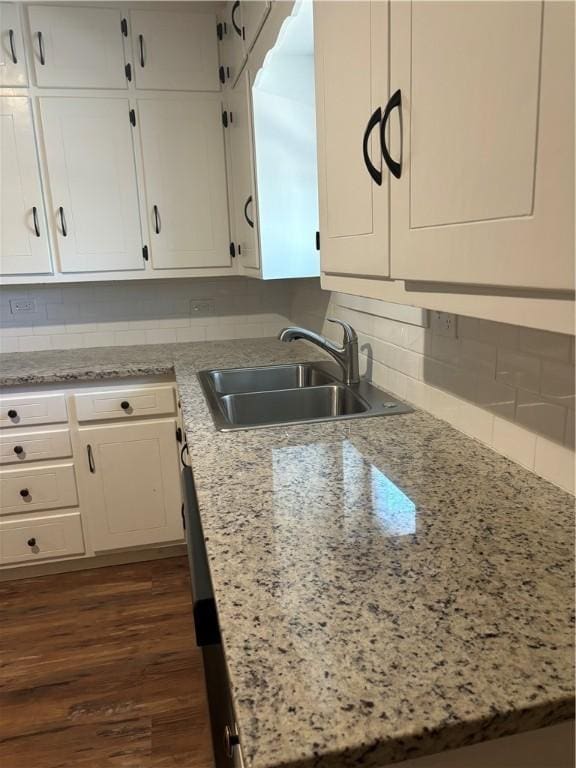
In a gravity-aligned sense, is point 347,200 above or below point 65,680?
above

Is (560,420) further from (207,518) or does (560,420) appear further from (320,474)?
(207,518)

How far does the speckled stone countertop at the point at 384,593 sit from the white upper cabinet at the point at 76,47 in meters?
1.96

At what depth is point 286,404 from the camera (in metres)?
1.86

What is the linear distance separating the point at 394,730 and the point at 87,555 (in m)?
2.28

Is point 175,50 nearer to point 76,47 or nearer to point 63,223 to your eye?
point 76,47

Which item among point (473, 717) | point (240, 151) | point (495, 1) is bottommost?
point (473, 717)

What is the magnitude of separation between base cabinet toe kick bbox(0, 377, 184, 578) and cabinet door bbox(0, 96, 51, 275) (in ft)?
2.03

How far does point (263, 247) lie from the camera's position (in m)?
2.15

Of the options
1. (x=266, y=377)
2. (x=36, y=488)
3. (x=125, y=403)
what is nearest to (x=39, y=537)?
(x=36, y=488)

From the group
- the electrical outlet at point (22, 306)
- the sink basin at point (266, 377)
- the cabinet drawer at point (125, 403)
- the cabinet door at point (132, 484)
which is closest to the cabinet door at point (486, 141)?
the sink basin at point (266, 377)

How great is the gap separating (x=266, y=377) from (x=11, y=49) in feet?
5.79

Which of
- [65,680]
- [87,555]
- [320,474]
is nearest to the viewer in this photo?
[320,474]

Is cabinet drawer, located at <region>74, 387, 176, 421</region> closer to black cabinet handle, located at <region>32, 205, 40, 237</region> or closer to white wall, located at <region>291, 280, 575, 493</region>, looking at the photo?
black cabinet handle, located at <region>32, 205, 40, 237</region>

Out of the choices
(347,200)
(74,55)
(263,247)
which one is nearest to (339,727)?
(347,200)
